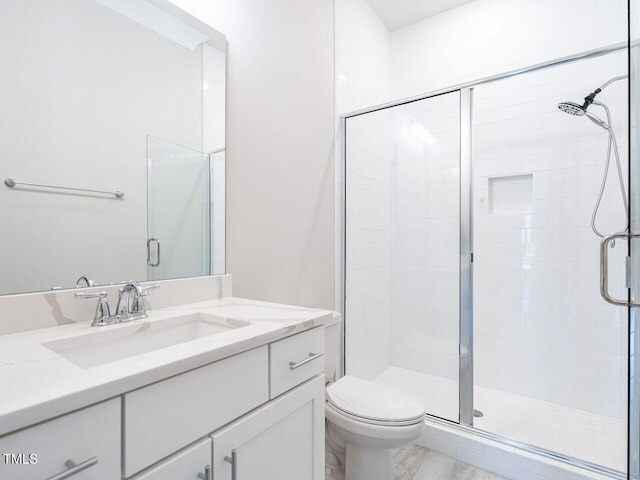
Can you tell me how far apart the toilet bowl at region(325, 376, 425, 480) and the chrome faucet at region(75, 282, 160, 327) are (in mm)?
867

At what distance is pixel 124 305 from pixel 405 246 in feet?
5.65

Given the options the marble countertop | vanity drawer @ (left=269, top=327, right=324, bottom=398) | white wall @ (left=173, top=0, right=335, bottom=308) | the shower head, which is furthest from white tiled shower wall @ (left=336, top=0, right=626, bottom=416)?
the marble countertop

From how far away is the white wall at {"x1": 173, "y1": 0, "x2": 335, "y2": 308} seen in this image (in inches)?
59.2

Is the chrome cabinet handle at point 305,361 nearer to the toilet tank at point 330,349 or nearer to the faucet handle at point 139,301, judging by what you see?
the faucet handle at point 139,301

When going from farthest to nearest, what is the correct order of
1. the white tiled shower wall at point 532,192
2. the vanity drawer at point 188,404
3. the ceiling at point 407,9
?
the ceiling at point 407,9
the white tiled shower wall at point 532,192
the vanity drawer at point 188,404

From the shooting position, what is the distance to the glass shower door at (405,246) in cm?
203

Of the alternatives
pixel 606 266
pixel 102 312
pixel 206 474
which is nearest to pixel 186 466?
pixel 206 474

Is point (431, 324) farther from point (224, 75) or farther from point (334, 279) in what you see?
point (224, 75)

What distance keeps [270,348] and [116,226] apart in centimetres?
66

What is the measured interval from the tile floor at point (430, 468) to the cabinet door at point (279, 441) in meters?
0.73

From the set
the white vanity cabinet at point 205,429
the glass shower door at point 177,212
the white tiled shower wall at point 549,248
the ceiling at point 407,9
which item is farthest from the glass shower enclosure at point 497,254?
the white vanity cabinet at point 205,429

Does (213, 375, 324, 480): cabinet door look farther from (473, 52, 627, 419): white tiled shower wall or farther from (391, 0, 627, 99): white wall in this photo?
(391, 0, 627, 99): white wall

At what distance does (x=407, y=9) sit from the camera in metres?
2.52

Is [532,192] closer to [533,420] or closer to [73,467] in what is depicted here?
[533,420]
